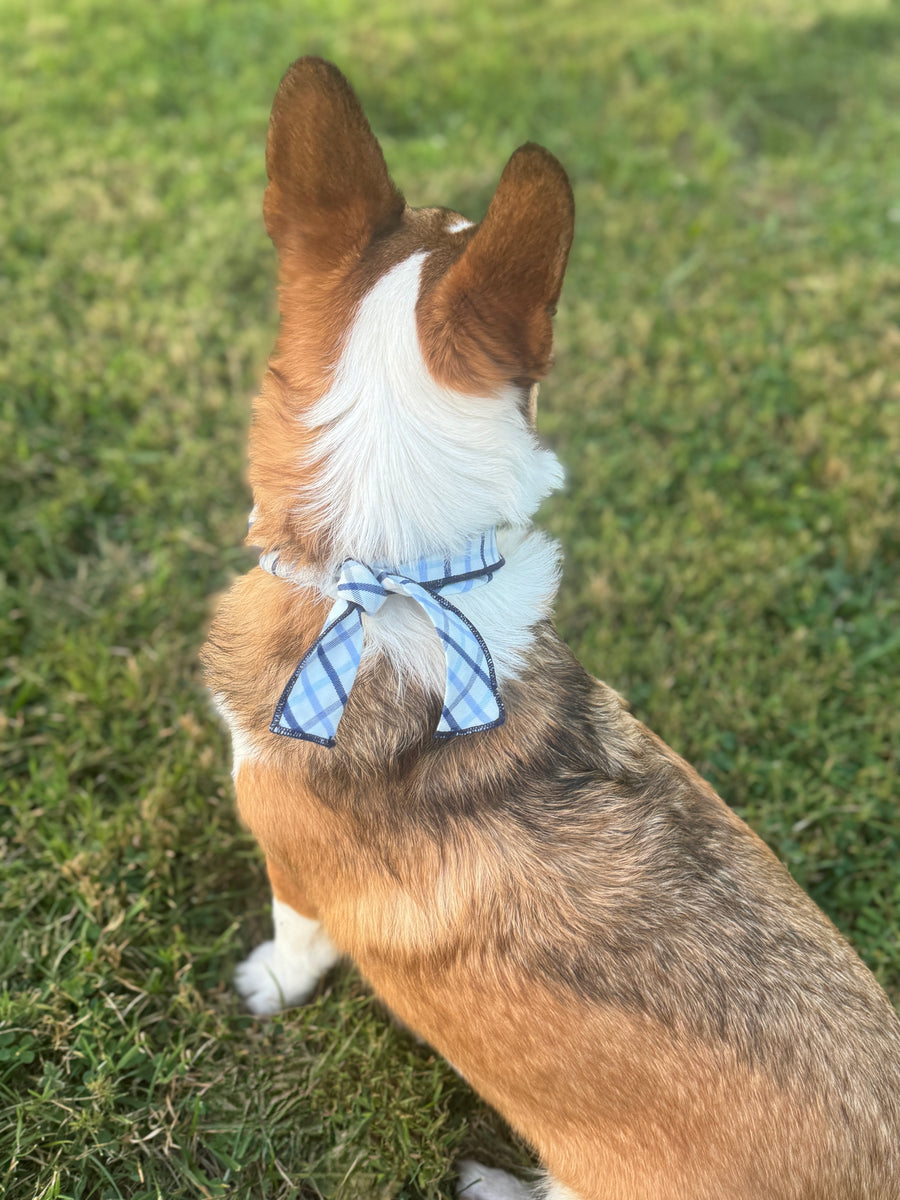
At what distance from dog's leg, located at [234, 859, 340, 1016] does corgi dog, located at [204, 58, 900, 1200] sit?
0.25 metres

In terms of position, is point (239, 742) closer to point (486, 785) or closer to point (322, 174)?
point (486, 785)

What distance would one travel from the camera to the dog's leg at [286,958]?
94.7 inches

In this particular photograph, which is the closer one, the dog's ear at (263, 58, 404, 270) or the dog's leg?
the dog's ear at (263, 58, 404, 270)

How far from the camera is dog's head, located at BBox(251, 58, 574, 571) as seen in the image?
1.86 metres

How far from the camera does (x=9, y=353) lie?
173 inches

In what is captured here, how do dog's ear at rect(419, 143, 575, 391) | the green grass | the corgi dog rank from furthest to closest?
the green grass < the corgi dog < dog's ear at rect(419, 143, 575, 391)

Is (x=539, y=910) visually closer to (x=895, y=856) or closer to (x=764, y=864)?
(x=764, y=864)

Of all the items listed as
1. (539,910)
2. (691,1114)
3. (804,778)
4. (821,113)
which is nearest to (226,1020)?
(539,910)

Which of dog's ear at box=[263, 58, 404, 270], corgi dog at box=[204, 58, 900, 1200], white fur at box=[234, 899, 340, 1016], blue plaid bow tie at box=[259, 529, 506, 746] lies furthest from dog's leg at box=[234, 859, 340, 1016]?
dog's ear at box=[263, 58, 404, 270]

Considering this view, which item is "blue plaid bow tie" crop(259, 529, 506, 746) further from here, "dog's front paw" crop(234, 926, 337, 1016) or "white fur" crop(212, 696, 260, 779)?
"dog's front paw" crop(234, 926, 337, 1016)

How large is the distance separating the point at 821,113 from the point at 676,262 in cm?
247

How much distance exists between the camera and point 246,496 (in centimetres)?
414

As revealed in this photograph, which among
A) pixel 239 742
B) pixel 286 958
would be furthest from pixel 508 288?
pixel 286 958

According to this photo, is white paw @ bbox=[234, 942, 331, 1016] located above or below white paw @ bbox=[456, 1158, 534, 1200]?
above
